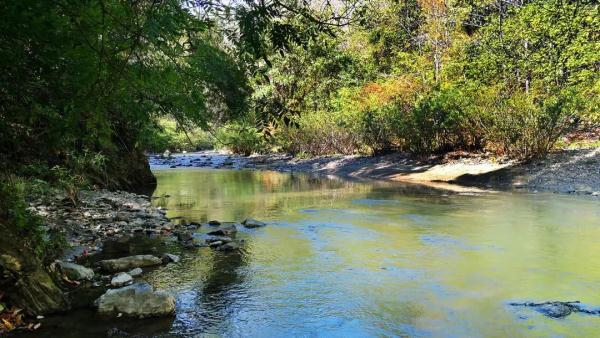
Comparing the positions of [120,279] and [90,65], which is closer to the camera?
[90,65]

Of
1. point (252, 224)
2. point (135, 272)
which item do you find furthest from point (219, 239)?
point (135, 272)

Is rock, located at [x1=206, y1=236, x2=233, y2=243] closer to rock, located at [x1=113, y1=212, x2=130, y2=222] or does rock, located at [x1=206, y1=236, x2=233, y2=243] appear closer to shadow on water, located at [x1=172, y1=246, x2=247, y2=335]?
shadow on water, located at [x1=172, y1=246, x2=247, y2=335]

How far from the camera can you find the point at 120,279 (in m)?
6.64

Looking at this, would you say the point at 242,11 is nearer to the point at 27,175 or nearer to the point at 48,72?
the point at 48,72

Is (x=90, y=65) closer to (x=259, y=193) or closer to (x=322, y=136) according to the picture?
(x=259, y=193)

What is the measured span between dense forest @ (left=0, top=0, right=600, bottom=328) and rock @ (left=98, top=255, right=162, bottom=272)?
1.12 metres

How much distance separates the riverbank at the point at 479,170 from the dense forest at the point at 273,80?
706 millimetres

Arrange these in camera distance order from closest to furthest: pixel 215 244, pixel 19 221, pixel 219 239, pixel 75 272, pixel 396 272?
pixel 19 221
pixel 75 272
pixel 396 272
pixel 215 244
pixel 219 239

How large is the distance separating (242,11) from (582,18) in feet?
75.4

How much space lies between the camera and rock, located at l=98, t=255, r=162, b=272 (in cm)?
719

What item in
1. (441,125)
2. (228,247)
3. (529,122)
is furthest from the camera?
(441,125)

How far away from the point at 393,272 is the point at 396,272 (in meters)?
0.04

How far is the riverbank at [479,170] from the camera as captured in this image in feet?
52.9

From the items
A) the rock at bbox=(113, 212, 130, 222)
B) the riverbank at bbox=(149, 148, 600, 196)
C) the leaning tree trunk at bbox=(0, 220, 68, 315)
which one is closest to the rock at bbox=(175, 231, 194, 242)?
the rock at bbox=(113, 212, 130, 222)
